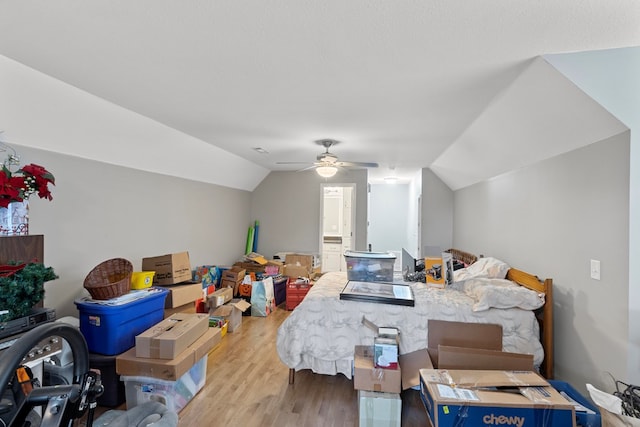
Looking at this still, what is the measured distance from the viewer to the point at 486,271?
323 centimetres

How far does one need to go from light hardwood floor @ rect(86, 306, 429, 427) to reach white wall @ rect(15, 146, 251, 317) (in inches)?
58.0

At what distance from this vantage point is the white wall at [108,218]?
8.60 feet

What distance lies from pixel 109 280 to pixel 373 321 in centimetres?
227

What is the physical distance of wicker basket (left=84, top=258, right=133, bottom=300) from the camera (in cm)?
242

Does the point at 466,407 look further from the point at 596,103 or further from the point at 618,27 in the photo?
the point at 618,27

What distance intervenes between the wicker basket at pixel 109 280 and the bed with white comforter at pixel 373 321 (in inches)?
52.8

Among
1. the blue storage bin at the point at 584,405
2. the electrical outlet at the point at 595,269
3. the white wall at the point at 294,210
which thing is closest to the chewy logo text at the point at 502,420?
the blue storage bin at the point at 584,405

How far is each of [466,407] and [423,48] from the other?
1.92 meters

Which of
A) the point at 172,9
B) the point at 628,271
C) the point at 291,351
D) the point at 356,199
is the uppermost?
the point at 172,9

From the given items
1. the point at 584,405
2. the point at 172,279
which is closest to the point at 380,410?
the point at 584,405

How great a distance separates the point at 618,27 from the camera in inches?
56.3

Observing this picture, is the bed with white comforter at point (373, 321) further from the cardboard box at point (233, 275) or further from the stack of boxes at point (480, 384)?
the cardboard box at point (233, 275)

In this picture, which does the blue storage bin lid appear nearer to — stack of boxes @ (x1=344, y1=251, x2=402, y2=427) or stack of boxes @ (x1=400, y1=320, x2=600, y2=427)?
stack of boxes @ (x1=344, y1=251, x2=402, y2=427)

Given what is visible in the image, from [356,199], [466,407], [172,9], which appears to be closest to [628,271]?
[466,407]
